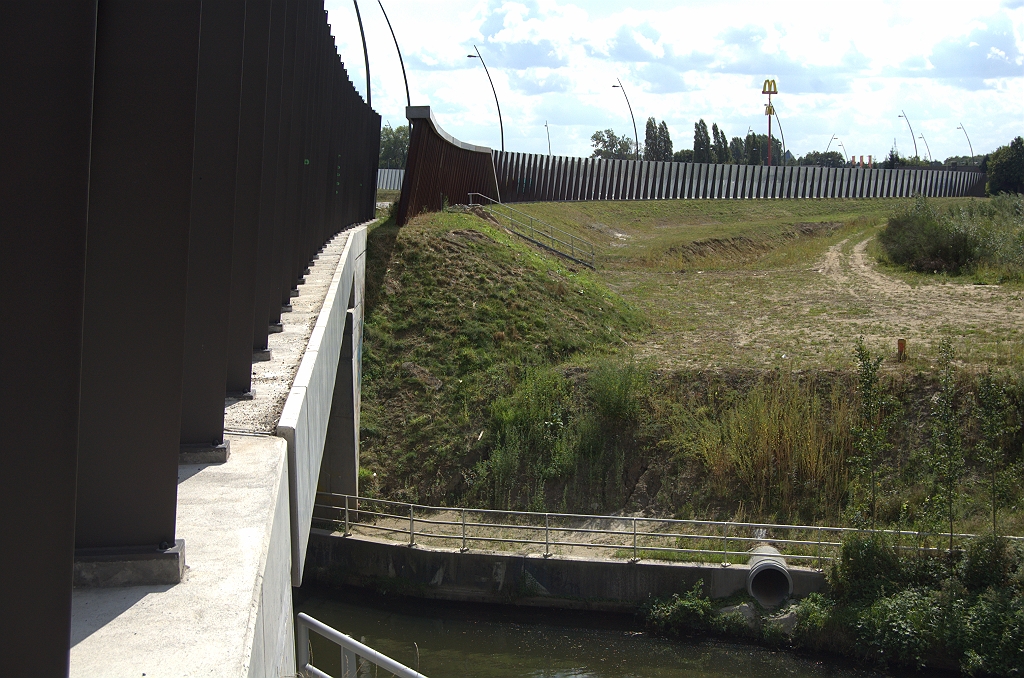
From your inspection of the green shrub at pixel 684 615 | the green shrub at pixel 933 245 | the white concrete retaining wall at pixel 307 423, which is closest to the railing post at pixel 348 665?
the white concrete retaining wall at pixel 307 423

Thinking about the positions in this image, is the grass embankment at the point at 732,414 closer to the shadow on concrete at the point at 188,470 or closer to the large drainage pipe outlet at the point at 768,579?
the large drainage pipe outlet at the point at 768,579

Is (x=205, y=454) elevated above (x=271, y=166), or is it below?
below

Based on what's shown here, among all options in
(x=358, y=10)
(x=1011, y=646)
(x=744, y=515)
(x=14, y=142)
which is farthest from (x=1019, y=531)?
(x=358, y=10)

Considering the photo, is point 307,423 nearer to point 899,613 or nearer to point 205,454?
point 205,454

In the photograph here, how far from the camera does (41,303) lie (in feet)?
8.91

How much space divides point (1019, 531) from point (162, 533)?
1907cm

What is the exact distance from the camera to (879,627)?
675 inches

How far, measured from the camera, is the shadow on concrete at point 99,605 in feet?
11.6

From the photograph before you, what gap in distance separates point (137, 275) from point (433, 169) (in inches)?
1233

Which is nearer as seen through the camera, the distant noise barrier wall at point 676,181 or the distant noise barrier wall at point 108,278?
the distant noise barrier wall at point 108,278

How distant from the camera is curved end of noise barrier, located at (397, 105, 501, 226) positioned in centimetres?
3131

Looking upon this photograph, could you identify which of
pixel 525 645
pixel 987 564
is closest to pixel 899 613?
pixel 987 564

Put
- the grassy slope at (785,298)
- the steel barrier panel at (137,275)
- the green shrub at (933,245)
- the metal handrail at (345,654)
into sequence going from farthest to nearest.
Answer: the green shrub at (933,245)
the grassy slope at (785,298)
the metal handrail at (345,654)
the steel barrier panel at (137,275)

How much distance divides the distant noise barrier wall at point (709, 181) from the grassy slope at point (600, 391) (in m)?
30.9
